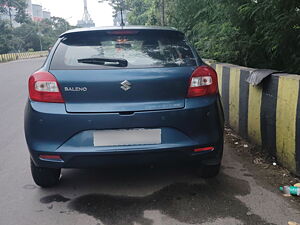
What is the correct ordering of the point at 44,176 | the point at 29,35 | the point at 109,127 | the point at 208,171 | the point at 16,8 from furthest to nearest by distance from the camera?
the point at 29,35 → the point at 16,8 → the point at 208,171 → the point at 44,176 → the point at 109,127

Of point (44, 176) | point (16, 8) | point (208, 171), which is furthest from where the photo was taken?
point (16, 8)

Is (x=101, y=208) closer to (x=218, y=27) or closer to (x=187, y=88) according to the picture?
(x=187, y=88)

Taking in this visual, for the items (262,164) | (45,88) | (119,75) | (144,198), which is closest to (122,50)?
(119,75)

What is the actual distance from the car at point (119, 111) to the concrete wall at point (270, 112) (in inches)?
33.4

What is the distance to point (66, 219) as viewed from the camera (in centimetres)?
289

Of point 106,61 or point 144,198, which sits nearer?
point 106,61

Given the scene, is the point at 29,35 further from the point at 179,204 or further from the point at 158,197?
the point at 179,204

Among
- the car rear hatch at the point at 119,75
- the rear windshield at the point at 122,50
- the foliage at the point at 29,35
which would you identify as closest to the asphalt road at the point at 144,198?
the car rear hatch at the point at 119,75

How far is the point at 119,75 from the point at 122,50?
15.2 inches

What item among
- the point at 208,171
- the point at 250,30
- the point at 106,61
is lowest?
the point at 208,171

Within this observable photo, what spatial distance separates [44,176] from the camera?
136 inches

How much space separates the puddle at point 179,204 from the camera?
285cm

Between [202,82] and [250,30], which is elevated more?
[250,30]

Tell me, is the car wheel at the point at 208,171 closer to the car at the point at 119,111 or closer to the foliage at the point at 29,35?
the car at the point at 119,111
